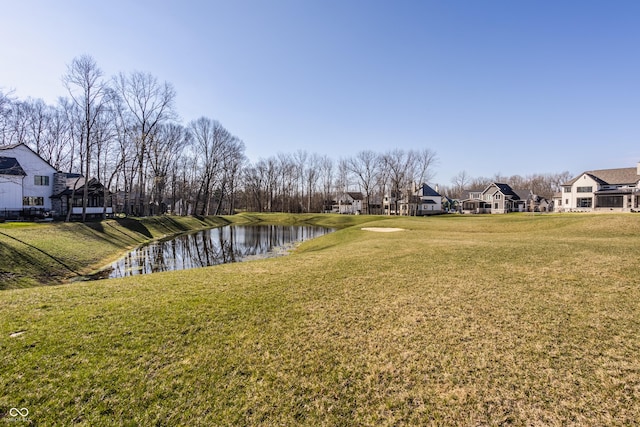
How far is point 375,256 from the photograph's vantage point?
1347 centimetres

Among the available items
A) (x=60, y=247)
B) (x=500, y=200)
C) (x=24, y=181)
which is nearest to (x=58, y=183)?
(x=24, y=181)

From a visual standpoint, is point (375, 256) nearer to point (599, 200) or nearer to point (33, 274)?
point (33, 274)

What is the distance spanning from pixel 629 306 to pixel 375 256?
8181 millimetres

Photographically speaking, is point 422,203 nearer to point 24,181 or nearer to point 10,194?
point 24,181

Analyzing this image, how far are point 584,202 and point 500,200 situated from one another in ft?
62.7

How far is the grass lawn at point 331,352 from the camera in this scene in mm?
3945

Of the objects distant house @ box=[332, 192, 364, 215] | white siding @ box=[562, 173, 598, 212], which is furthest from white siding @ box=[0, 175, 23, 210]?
white siding @ box=[562, 173, 598, 212]

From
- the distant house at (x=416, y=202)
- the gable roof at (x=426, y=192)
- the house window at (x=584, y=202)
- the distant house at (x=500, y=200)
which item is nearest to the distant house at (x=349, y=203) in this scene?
the distant house at (x=416, y=202)

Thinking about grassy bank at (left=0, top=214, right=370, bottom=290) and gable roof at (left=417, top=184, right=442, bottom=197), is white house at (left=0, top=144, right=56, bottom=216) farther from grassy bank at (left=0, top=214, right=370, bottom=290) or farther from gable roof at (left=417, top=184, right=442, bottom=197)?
gable roof at (left=417, top=184, right=442, bottom=197)

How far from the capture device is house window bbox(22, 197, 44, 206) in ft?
98.0

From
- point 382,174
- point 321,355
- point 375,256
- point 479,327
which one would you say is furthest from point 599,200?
point 321,355

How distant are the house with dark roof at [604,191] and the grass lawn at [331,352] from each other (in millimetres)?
46850

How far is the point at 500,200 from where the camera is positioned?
65250 mm

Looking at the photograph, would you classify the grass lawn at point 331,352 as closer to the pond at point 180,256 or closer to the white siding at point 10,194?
the pond at point 180,256
